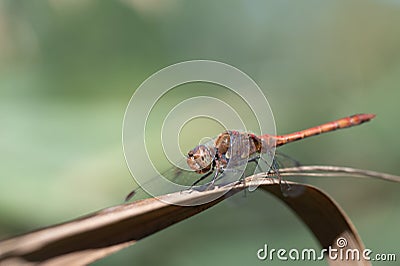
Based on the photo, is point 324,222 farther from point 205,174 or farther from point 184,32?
point 184,32

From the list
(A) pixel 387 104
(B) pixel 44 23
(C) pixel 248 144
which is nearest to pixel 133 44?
(B) pixel 44 23

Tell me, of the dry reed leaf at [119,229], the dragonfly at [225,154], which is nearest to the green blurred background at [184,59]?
the dragonfly at [225,154]

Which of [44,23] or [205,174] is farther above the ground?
[44,23]

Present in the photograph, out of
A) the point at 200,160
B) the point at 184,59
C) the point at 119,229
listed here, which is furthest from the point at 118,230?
Answer: the point at 184,59

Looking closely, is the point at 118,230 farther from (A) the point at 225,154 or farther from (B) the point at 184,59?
(B) the point at 184,59

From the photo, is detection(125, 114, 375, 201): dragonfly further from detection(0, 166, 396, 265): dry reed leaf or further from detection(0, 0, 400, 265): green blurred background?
detection(0, 166, 396, 265): dry reed leaf

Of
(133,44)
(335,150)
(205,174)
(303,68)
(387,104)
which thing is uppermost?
(303,68)
